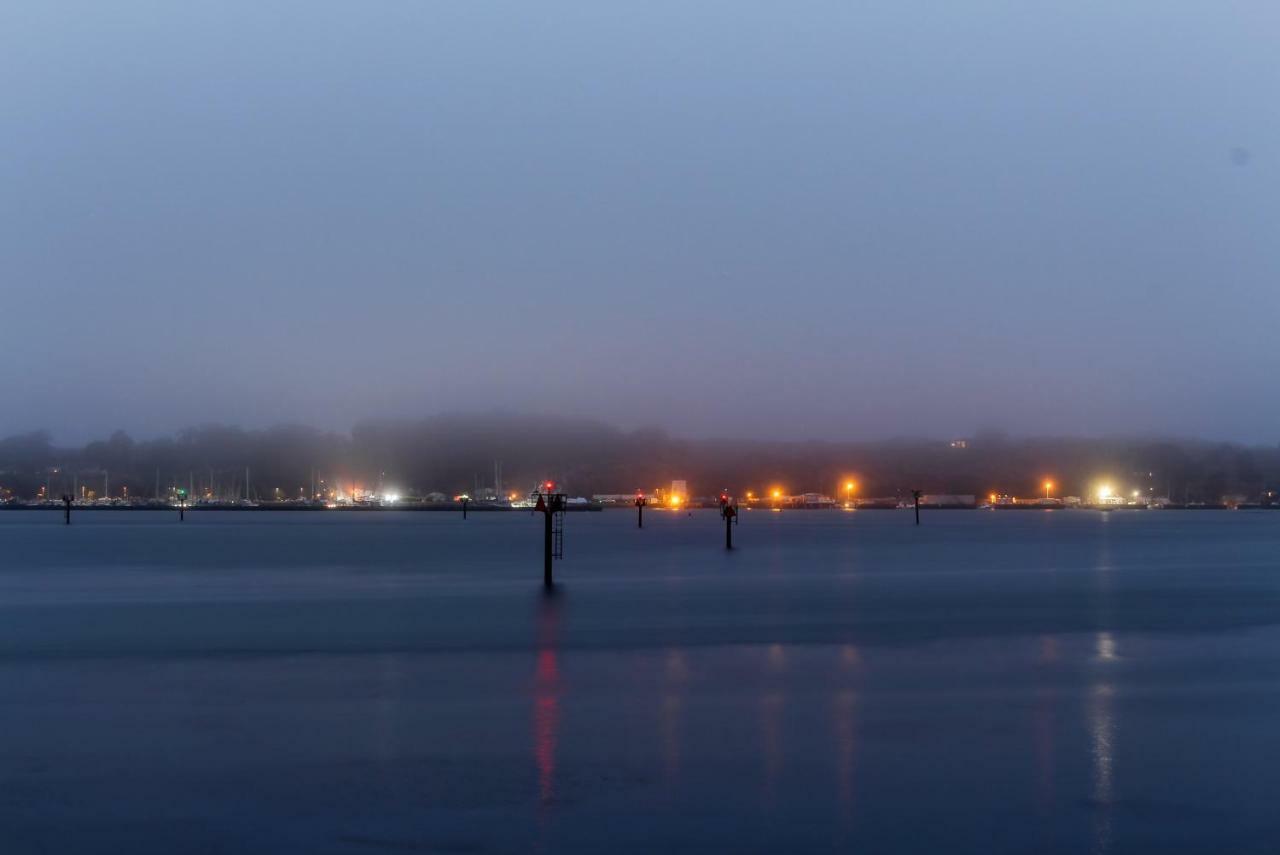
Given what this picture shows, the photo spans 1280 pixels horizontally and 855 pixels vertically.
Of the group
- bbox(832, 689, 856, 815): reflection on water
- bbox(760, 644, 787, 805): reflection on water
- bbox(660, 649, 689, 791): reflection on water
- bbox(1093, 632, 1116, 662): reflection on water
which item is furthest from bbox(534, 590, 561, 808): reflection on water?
bbox(1093, 632, 1116, 662): reflection on water

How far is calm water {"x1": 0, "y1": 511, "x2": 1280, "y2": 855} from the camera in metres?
9.03

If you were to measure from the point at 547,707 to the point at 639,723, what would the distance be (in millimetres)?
1471

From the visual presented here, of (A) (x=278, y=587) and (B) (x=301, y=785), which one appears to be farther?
(A) (x=278, y=587)

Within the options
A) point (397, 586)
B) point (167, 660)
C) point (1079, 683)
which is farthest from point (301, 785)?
point (397, 586)

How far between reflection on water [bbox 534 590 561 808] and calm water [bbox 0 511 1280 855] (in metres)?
0.06

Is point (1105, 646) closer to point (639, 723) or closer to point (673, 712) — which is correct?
point (673, 712)

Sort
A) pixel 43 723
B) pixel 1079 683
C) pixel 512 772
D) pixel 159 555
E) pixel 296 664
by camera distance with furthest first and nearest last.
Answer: pixel 159 555 → pixel 296 664 → pixel 1079 683 → pixel 43 723 → pixel 512 772

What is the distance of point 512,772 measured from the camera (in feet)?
35.1

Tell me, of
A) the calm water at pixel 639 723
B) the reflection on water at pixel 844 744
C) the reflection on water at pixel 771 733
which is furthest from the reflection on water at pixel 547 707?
the reflection on water at pixel 844 744

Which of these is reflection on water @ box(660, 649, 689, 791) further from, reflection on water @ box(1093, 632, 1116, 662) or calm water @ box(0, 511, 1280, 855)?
reflection on water @ box(1093, 632, 1116, 662)

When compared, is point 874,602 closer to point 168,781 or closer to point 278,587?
point 278,587

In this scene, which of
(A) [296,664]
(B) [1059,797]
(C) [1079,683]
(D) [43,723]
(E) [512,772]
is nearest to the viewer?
(B) [1059,797]

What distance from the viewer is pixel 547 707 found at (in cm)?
1402

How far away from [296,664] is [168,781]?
700 centimetres
